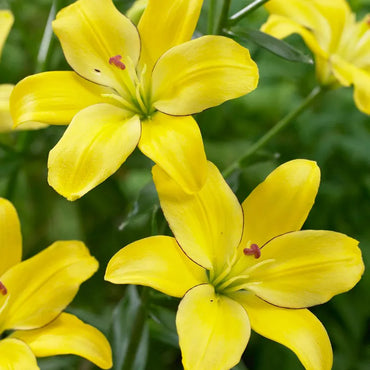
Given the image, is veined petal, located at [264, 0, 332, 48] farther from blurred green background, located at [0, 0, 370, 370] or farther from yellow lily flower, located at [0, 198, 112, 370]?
yellow lily flower, located at [0, 198, 112, 370]

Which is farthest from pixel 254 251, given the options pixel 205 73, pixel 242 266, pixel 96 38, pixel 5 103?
pixel 5 103

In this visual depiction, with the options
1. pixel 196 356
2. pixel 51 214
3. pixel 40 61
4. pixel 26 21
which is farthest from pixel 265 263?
pixel 26 21

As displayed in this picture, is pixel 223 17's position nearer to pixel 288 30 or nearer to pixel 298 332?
pixel 288 30

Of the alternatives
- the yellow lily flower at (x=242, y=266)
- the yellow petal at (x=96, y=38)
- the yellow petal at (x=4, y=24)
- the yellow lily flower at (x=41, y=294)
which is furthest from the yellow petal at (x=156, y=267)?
the yellow petal at (x=4, y=24)

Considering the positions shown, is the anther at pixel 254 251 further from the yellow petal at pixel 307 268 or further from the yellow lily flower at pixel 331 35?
the yellow lily flower at pixel 331 35

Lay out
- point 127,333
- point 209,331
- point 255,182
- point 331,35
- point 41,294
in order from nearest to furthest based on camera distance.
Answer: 1. point 209,331
2. point 41,294
3. point 127,333
4. point 331,35
5. point 255,182

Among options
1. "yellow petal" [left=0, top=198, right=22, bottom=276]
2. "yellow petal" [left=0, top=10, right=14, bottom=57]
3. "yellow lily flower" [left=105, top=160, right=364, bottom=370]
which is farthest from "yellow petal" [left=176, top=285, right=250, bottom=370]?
"yellow petal" [left=0, top=10, right=14, bottom=57]
